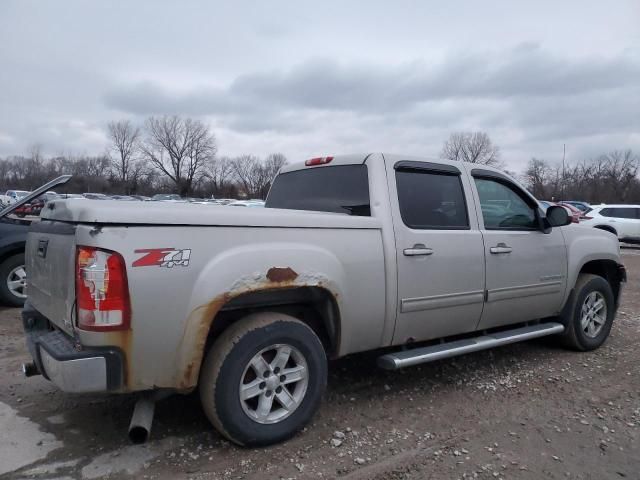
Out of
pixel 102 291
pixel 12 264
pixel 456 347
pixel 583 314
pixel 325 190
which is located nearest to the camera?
pixel 102 291

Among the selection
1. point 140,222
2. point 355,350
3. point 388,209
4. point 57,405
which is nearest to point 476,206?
point 388,209

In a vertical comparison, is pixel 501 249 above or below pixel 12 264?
above

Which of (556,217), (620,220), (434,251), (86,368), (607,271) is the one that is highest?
(556,217)

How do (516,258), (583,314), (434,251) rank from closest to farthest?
(434,251), (516,258), (583,314)

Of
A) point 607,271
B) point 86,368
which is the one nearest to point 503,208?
point 607,271

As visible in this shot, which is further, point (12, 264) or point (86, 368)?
point (12, 264)

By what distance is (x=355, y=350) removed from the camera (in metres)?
3.46

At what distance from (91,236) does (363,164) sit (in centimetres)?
203

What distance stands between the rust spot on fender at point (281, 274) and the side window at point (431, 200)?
3.42ft

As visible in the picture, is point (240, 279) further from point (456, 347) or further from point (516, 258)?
point (516, 258)

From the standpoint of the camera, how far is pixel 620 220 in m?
18.5

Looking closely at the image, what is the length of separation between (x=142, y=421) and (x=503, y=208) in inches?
132

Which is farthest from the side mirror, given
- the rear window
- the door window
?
the door window

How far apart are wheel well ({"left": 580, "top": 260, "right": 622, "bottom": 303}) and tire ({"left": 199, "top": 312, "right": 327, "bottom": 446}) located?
3581mm
